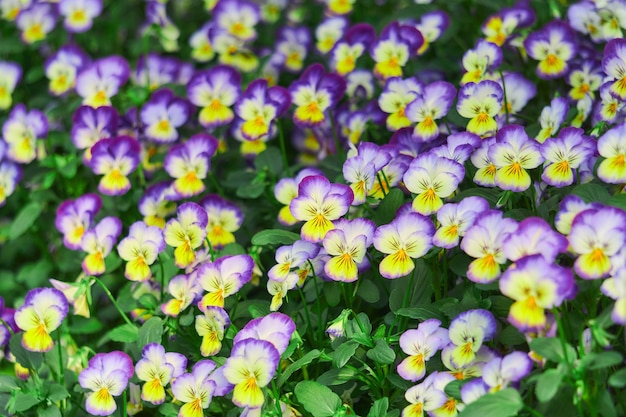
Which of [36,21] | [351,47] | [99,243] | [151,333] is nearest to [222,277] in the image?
[151,333]

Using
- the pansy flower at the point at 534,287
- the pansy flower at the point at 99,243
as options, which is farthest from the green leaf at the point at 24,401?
the pansy flower at the point at 534,287

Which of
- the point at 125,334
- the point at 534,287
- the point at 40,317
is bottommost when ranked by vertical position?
the point at 125,334

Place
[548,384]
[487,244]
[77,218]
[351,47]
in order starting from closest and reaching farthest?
[548,384] < [487,244] < [77,218] < [351,47]

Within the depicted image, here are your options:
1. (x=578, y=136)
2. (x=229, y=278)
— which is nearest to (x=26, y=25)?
(x=229, y=278)

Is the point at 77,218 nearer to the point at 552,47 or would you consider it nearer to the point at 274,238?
the point at 274,238

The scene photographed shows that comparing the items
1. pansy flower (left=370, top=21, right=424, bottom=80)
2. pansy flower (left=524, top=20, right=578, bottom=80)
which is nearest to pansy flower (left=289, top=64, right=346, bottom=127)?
pansy flower (left=370, top=21, right=424, bottom=80)

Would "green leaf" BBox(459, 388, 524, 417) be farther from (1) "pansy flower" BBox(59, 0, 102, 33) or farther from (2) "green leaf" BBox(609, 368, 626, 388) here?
(1) "pansy flower" BBox(59, 0, 102, 33)
